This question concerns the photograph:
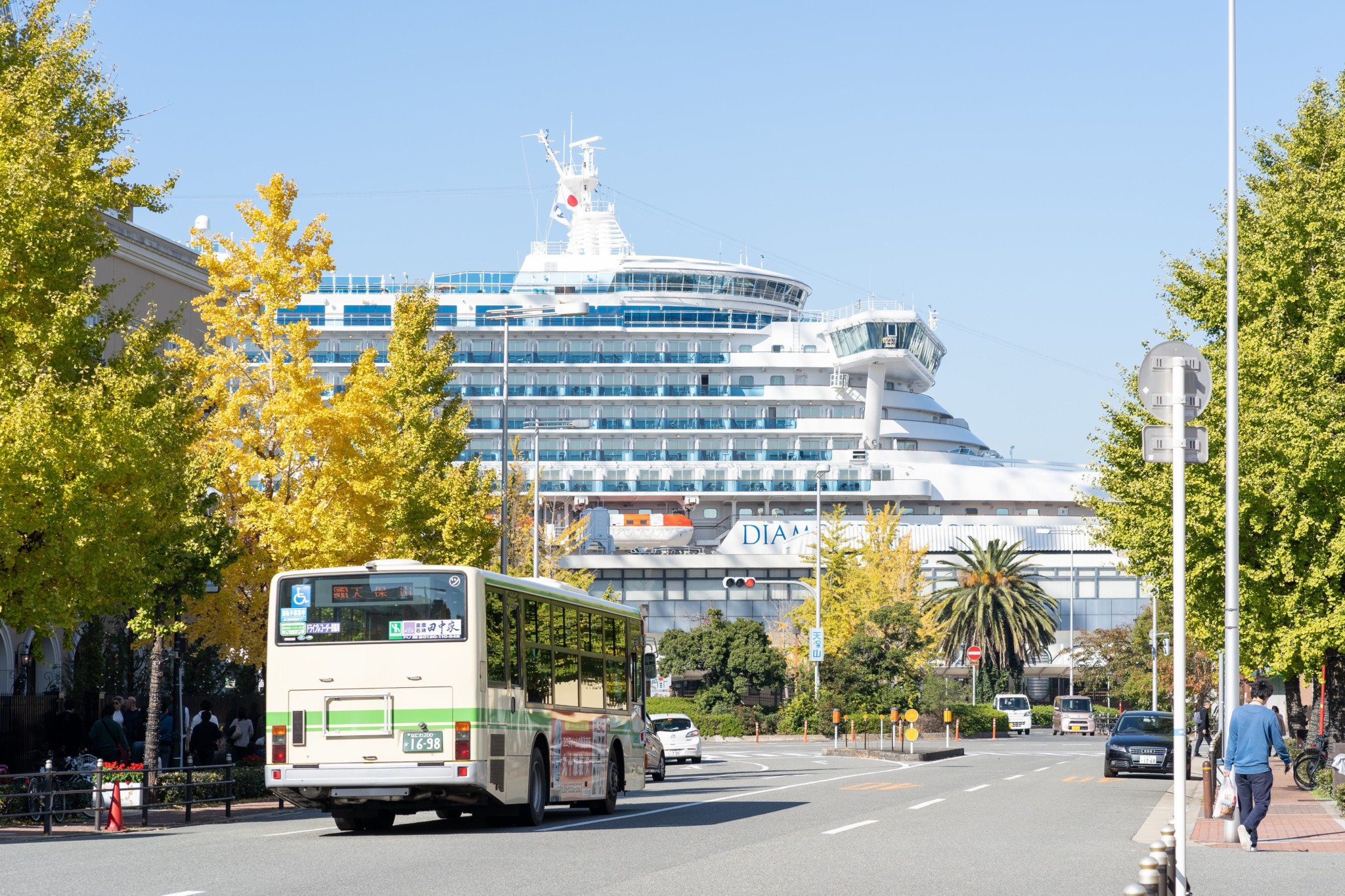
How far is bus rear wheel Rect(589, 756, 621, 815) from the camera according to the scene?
21.5 meters

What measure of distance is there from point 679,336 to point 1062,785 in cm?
6880

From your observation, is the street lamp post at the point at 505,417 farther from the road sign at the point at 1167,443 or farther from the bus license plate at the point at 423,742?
the road sign at the point at 1167,443

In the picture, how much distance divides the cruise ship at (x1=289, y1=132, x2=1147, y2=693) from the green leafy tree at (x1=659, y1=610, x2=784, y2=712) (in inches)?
1283

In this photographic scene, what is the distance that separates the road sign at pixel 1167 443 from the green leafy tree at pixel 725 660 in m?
46.5

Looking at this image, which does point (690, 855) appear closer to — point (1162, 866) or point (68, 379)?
point (1162, 866)

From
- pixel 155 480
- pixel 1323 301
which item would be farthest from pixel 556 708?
pixel 1323 301

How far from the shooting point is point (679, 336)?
97688mm

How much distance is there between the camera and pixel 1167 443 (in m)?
11.7

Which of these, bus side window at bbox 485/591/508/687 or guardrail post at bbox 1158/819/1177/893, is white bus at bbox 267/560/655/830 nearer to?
bus side window at bbox 485/591/508/687

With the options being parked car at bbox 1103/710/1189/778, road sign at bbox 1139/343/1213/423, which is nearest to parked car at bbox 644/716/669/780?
parked car at bbox 1103/710/1189/778

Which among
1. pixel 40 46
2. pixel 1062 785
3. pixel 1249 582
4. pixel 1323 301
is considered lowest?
pixel 1062 785

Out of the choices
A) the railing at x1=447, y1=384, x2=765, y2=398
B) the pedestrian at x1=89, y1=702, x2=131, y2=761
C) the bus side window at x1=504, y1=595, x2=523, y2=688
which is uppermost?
the railing at x1=447, y1=384, x2=765, y2=398

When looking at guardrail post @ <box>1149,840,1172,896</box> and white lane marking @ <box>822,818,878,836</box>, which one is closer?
guardrail post @ <box>1149,840,1172,896</box>

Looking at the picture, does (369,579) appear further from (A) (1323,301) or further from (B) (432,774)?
(A) (1323,301)
